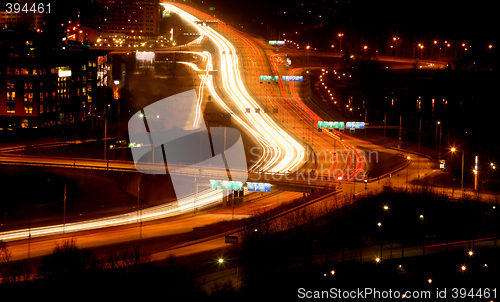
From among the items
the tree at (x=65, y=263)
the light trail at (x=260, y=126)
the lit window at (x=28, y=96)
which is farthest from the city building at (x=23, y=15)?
the tree at (x=65, y=263)

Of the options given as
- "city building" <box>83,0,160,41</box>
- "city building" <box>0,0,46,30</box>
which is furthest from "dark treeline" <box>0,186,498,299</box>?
"city building" <box>83,0,160,41</box>

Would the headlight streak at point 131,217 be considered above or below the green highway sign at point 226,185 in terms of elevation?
below

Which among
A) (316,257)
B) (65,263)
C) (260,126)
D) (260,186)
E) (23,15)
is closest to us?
(65,263)

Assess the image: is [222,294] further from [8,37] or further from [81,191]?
[8,37]

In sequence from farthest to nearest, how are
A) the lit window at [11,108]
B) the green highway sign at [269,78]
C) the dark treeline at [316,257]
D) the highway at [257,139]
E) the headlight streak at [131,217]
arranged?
the green highway sign at [269,78] < the lit window at [11,108] < the highway at [257,139] < the headlight streak at [131,217] < the dark treeline at [316,257]

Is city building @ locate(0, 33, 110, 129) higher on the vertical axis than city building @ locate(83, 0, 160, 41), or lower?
lower

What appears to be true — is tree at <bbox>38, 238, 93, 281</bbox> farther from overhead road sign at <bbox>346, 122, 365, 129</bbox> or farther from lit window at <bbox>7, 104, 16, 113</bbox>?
lit window at <bbox>7, 104, 16, 113</bbox>

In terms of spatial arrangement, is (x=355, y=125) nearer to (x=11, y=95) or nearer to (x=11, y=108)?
(x=11, y=108)

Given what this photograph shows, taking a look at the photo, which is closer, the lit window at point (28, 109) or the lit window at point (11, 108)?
the lit window at point (11, 108)

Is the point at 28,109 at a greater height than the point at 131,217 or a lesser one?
greater

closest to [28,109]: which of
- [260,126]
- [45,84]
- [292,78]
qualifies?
[45,84]

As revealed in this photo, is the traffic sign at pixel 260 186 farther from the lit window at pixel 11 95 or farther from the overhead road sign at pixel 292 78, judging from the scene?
the lit window at pixel 11 95
